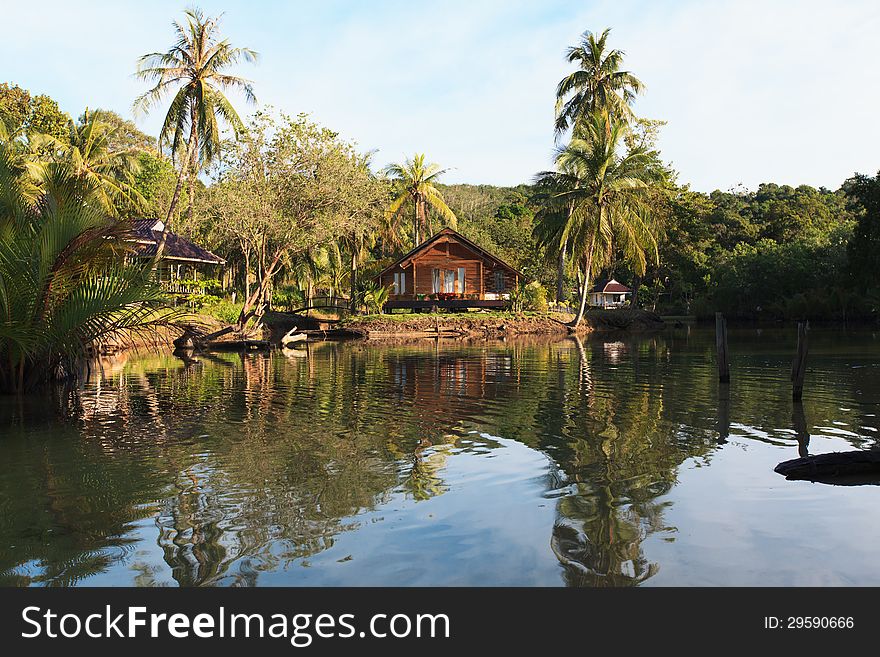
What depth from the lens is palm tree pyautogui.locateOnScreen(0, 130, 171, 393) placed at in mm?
13266

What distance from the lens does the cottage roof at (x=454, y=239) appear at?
49.5 metres

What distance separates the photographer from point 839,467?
8.87 metres

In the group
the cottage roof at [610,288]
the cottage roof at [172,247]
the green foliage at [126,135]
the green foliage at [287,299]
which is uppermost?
the green foliage at [126,135]

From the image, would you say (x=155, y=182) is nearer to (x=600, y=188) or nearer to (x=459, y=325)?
(x=459, y=325)

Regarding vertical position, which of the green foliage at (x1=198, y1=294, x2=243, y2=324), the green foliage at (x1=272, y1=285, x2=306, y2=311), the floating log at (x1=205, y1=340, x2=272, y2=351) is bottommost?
the floating log at (x1=205, y1=340, x2=272, y2=351)

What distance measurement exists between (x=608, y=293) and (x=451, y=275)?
2571cm

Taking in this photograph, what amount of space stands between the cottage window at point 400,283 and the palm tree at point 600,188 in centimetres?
1150

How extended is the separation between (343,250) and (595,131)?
21.3m

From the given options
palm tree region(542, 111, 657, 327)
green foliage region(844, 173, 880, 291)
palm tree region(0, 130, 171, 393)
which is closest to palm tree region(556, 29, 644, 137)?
palm tree region(542, 111, 657, 327)

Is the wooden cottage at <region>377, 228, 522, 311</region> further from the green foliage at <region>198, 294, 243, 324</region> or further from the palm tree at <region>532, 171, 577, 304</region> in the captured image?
the green foliage at <region>198, 294, 243, 324</region>

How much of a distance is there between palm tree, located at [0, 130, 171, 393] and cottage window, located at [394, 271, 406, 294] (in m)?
36.6

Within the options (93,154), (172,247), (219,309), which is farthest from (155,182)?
(219,309)

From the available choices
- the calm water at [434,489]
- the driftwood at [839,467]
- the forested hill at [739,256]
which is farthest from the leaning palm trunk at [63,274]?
the forested hill at [739,256]

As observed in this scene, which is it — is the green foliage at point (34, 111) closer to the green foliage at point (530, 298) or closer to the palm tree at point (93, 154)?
the palm tree at point (93, 154)
